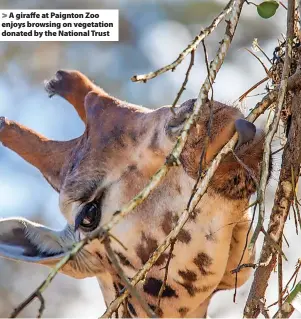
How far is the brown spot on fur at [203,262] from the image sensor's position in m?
2.54

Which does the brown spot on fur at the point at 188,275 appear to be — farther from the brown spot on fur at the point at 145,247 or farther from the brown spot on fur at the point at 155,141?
the brown spot on fur at the point at 155,141

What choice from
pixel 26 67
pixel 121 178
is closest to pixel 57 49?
pixel 26 67

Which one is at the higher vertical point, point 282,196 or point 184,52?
point 184,52

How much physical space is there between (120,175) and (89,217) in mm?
174

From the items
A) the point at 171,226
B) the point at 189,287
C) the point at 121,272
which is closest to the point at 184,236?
the point at 171,226

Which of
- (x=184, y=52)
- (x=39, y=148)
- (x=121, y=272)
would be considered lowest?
(x=121, y=272)

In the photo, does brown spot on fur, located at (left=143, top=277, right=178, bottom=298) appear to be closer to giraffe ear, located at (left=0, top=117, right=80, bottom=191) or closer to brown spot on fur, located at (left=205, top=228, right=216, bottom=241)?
brown spot on fur, located at (left=205, top=228, right=216, bottom=241)

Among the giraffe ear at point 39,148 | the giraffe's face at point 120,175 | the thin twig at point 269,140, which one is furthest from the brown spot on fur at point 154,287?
the thin twig at point 269,140

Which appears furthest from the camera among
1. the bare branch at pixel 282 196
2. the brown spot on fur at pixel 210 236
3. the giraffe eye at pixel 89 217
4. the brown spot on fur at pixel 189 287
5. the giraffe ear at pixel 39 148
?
the giraffe ear at pixel 39 148

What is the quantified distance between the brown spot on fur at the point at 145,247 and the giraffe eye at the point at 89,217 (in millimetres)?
177

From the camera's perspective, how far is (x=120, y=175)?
2674 millimetres

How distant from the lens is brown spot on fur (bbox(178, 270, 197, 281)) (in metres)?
2.57

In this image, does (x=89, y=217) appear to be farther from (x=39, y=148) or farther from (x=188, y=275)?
(x=39, y=148)

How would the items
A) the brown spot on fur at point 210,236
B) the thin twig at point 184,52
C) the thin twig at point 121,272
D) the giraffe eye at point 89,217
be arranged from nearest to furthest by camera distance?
the thin twig at point 121,272 → the thin twig at point 184,52 → the brown spot on fur at point 210,236 → the giraffe eye at point 89,217
